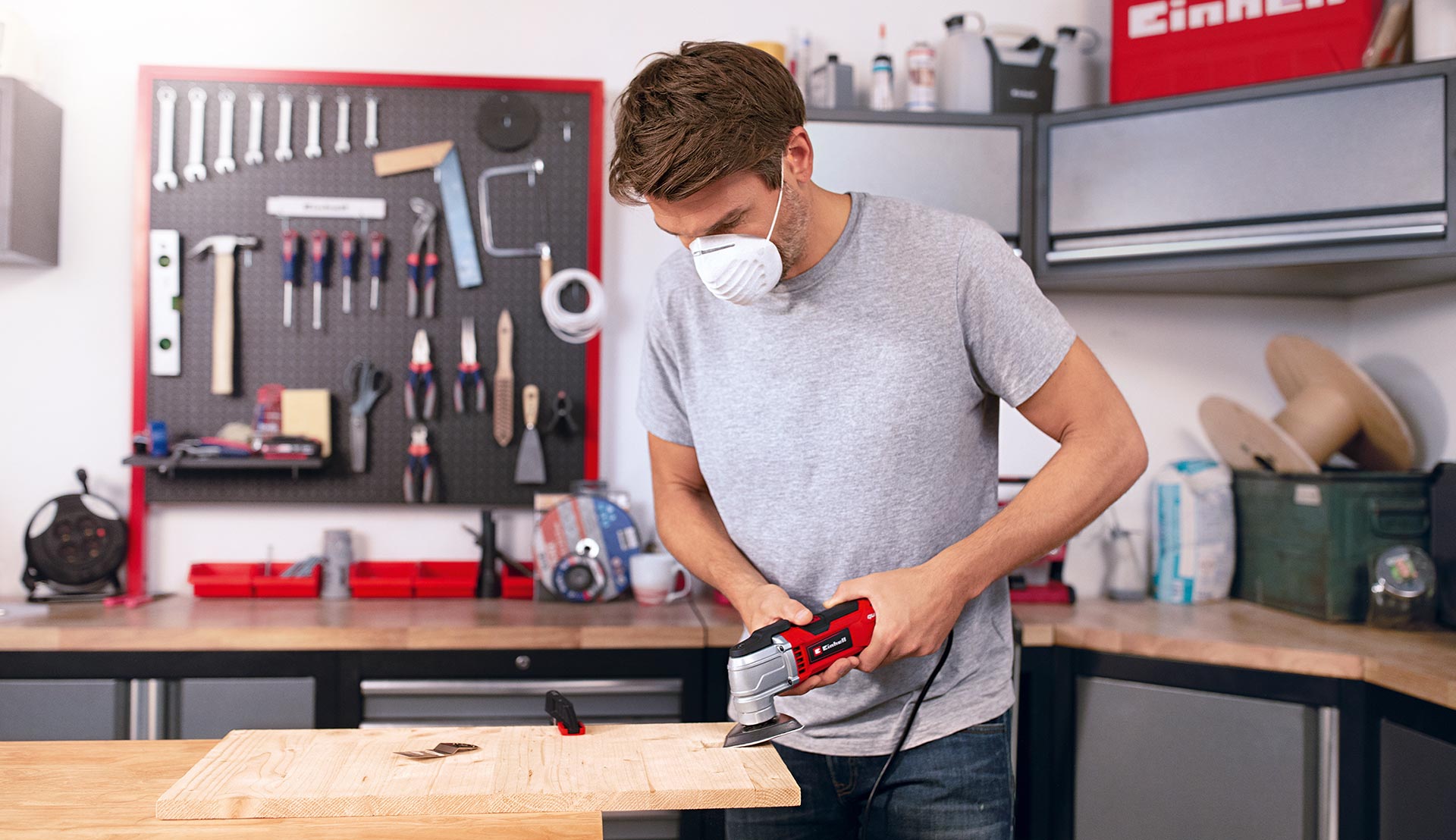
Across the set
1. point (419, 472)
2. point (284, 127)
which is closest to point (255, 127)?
point (284, 127)

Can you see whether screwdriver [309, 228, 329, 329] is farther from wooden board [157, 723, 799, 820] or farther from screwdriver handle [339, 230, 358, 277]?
wooden board [157, 723, 799, 820]

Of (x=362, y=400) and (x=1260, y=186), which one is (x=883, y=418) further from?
(x=362, y=400)

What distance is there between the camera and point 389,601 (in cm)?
228

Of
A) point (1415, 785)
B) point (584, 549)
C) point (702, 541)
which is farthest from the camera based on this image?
point (584, 549)

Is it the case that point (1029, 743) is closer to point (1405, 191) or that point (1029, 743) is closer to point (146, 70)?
point (1405, 191)

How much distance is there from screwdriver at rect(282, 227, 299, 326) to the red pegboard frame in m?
0.31

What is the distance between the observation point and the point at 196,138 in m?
2.43

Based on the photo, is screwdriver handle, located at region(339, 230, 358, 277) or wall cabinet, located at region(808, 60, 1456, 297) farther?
screwdriver handle, located at region(339, 230, 358, 277)

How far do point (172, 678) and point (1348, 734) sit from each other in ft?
7.06

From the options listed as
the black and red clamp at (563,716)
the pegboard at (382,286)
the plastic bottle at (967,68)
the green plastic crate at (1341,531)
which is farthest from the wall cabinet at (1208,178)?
the black and red clamp at (563,716)

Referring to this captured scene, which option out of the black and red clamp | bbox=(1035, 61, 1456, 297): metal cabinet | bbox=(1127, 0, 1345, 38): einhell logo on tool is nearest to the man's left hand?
the black and red clamp

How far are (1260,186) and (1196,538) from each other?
785 millimetres

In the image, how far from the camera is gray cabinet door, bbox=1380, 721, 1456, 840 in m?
1.59

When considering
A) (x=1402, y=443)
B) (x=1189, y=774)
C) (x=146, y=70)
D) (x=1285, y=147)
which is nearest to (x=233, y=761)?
(x=1189, y=774)
